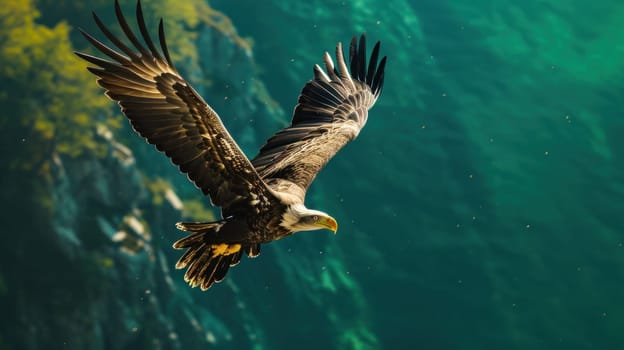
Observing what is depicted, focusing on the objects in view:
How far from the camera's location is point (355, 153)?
3109 centimetres

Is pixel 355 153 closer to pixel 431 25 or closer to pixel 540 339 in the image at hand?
pixel 431 25

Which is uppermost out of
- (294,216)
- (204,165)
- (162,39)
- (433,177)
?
(162,39)

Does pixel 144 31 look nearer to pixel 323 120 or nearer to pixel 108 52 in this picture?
pixel 108 52

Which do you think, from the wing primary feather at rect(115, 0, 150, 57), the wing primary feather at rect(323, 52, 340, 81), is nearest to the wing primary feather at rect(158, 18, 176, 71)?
the wing primary feather at rect(115, 0, 150, 57)

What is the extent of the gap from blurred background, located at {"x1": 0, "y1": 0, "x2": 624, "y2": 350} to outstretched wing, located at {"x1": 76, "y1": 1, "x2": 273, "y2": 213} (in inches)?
796

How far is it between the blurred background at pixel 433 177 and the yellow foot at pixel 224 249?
19.8 m

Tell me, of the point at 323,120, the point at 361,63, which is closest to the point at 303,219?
the point at 323,120

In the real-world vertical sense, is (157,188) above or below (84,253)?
below

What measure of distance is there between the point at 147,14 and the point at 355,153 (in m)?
10.6

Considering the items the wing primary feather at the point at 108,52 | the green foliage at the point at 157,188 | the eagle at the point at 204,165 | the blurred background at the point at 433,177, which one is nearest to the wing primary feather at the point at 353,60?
the eagle at the point at 204,165

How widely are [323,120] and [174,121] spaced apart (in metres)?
2.53

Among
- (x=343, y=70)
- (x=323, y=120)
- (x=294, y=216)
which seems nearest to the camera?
(x=294, y=216)

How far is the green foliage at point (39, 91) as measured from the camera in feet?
68.3

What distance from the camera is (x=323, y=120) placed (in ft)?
24.8
